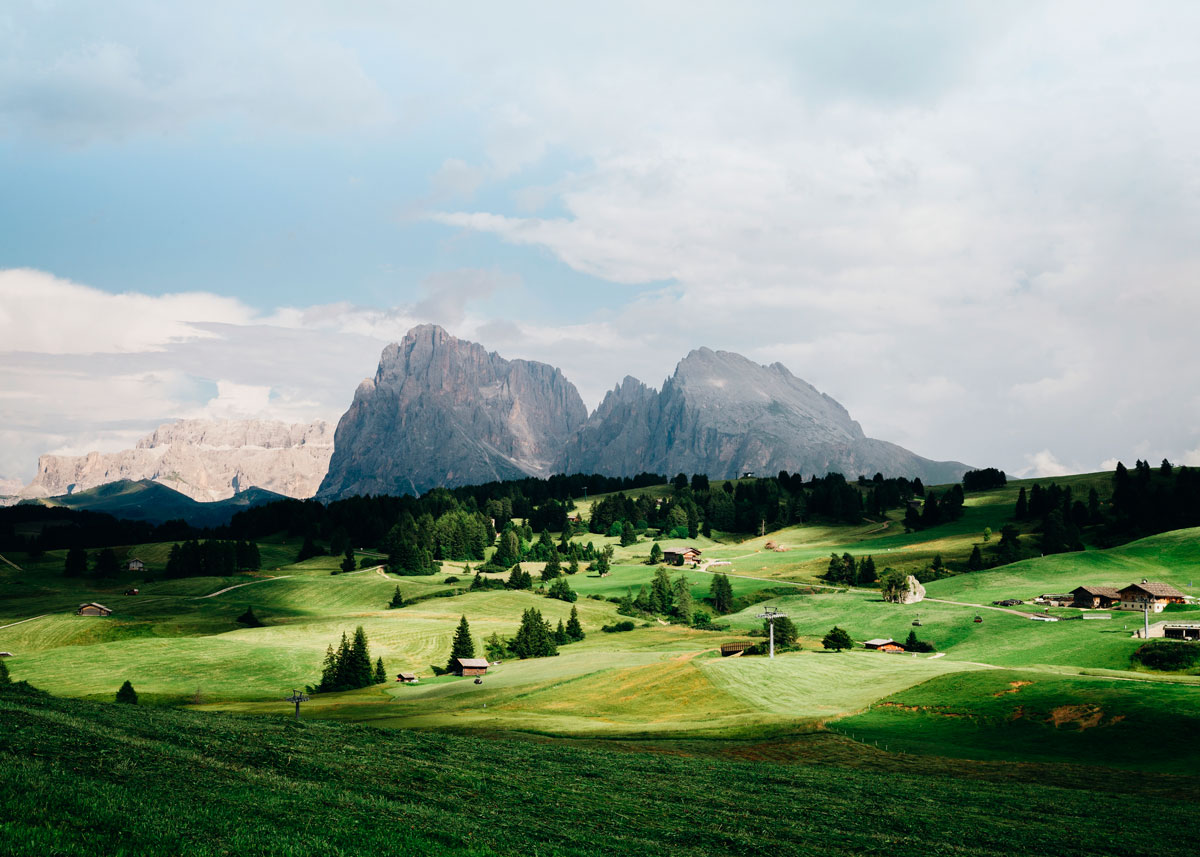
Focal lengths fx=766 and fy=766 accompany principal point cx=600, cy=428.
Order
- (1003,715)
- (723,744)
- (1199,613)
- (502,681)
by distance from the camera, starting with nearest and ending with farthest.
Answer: (723,744) → (1003,715) → (502,681) → (1199,613)

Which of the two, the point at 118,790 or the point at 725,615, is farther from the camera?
the point at 725,615

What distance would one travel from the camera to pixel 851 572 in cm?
19150

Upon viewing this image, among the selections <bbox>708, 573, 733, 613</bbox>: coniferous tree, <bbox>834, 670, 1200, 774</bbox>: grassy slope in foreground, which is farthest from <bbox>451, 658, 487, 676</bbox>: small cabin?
<bbox>708, 573, 733, 613</bbox>: coniferous tree

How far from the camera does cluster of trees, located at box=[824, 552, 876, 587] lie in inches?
7495

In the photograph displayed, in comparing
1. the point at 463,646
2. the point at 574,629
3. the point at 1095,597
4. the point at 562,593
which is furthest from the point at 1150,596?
the point at 463,646

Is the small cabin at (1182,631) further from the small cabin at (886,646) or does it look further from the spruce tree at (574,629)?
the spruce tree at (574,629)

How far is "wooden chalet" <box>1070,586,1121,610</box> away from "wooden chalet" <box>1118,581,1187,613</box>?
56.5 inches

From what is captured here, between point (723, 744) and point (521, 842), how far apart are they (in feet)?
125

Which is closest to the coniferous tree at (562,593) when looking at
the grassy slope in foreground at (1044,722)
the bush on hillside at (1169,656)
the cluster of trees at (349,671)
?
the cluster of trees at (349,671)

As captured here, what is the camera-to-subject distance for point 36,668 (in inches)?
4181

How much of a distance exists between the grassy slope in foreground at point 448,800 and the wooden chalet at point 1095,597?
110362 millimetres

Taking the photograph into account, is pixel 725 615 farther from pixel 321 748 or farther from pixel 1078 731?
pixel 321 748

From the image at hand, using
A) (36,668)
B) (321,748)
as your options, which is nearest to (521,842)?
(321,748)

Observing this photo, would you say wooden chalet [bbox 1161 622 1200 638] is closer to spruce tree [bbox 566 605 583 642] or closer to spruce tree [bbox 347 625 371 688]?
spruce tree [bbox 566 605 583 642]
